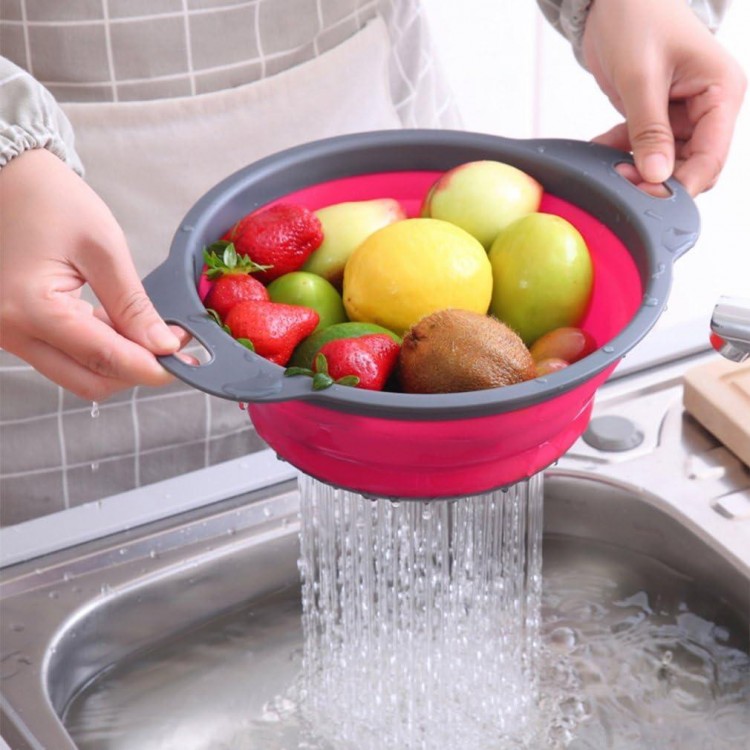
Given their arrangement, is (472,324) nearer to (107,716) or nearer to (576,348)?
(576,348)

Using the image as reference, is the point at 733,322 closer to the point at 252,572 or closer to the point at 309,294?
the point at 309,294

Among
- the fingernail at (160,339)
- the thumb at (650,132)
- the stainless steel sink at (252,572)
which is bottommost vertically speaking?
the stainless steel sink at (252,572)

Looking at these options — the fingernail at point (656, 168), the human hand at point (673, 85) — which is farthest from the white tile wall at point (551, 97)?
the fingernail at point (656, 168)

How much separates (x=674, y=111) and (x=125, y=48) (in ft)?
1.28

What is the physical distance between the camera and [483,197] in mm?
679

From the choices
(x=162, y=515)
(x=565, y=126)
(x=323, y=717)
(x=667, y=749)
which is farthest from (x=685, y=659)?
(x=565, y=126)

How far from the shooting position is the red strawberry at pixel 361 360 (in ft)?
1.83

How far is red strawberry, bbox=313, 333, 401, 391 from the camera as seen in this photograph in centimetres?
56

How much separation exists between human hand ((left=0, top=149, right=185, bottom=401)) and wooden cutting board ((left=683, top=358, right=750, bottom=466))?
41 centimetres

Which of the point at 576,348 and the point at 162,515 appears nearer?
the point at 576,348

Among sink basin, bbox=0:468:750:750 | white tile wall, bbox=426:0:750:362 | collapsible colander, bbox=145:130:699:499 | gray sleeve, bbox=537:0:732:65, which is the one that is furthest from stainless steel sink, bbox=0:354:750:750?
white tile wall, bbox=426:0:750:362

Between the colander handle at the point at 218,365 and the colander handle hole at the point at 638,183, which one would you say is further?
the colander handle hole at the point at 638,183

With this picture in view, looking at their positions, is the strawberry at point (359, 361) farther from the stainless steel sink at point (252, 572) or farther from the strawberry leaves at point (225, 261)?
the stainless steel sink at point (252, 572)

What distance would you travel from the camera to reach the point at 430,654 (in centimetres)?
75
